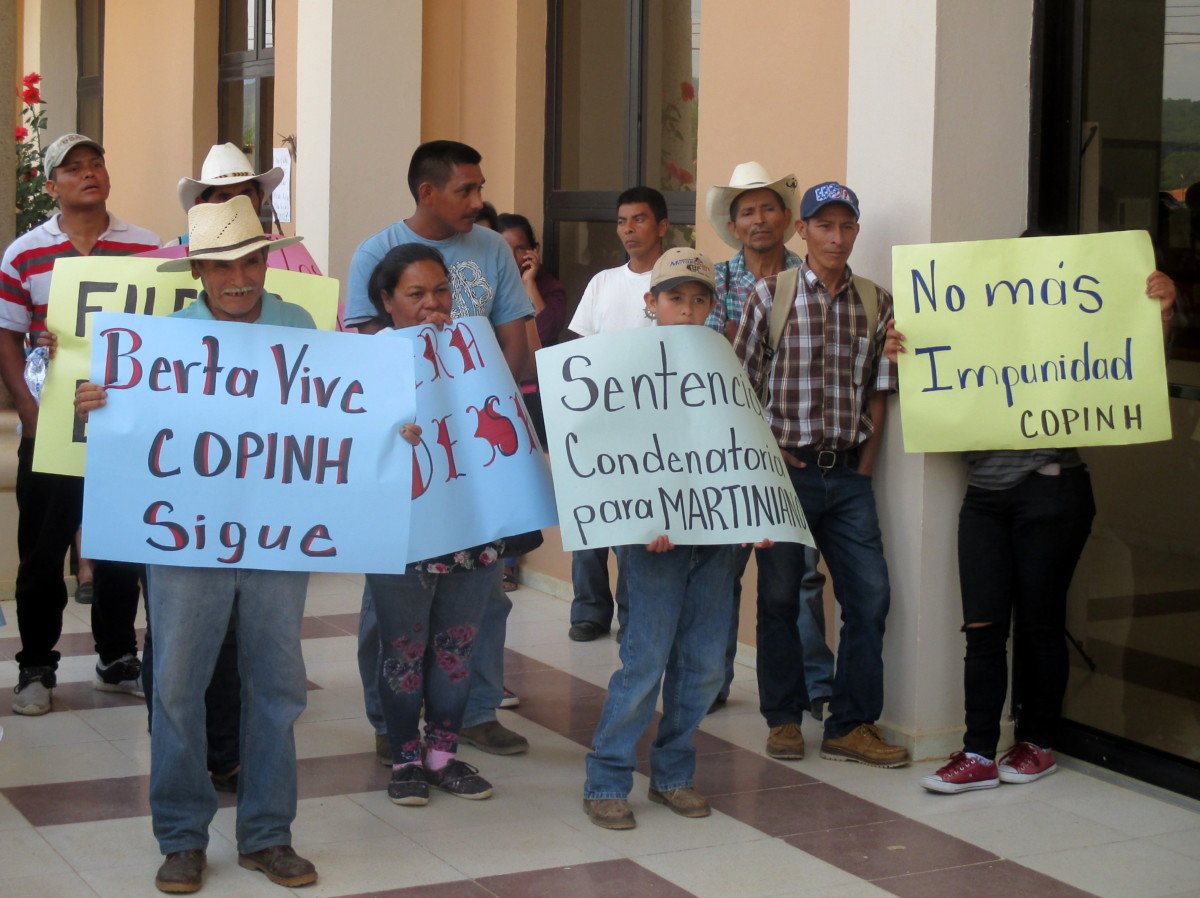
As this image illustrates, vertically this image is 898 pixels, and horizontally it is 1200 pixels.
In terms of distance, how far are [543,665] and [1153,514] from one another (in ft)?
8.23

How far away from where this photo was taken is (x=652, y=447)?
4547mm

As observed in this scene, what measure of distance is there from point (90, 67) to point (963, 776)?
564 inches

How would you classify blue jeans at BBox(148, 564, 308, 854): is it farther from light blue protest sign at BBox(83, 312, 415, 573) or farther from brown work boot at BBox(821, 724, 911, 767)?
brown work boot at BBox(821, 724, 911, 767)

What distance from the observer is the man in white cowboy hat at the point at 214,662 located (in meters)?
4.00

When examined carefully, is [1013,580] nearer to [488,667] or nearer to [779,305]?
[779,305]

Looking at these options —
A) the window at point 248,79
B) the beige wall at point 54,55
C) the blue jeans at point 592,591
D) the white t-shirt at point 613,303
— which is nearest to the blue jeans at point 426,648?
the white t-shirt at point 613,303

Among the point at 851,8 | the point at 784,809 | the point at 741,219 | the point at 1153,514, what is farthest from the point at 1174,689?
the point at 851,8

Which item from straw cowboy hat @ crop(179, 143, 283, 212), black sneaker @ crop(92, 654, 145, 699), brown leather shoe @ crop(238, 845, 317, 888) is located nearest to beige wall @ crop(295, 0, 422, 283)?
straw cowboy hat @ crop(179, 143, 283, 212)

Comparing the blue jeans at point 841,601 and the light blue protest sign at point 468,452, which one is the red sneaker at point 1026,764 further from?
the light blue protest sign at point 468,452

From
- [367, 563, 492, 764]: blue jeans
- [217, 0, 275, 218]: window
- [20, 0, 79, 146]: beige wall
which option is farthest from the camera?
[20, 0, 79, 146]: beige wall

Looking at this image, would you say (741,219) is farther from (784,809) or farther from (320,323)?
(784,809)

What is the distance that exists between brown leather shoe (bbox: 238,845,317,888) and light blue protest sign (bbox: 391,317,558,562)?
88cm

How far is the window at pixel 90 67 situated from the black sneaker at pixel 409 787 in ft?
42.0

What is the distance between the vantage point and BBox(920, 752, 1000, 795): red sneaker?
4992 millimetres
